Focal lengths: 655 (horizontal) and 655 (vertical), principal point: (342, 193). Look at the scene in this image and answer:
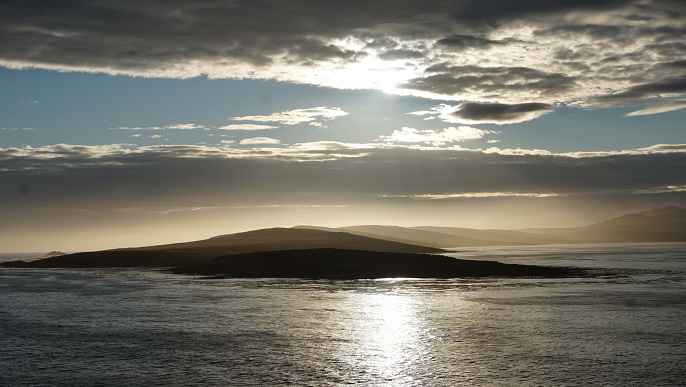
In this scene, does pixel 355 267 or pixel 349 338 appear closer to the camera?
pixel 349 338

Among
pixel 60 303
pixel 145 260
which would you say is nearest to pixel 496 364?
pixel 60 303

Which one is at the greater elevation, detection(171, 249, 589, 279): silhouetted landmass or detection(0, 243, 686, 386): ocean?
detection(171, 249, 589, 279): silhouetted landmass

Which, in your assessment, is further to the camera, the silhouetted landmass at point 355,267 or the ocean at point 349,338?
the silhouetted landmass at point 355,267

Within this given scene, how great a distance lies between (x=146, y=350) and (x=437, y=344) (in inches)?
654

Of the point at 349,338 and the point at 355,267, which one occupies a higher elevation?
the point at 355,267

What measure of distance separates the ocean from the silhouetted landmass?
1377 inches

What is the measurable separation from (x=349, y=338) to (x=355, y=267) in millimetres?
78021

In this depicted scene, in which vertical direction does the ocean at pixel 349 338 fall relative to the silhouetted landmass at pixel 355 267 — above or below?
below

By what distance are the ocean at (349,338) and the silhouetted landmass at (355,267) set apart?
115 feet

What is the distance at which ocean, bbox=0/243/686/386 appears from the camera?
98.4ft

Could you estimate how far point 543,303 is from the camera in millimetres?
59781

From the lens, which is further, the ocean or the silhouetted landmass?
the silhouetted landmass

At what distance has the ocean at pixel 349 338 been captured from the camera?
98.4 feet

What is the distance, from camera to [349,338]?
4056 cm
